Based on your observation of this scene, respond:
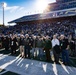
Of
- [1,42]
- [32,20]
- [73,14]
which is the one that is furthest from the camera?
[32,20]

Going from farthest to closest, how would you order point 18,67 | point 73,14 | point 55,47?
point 73,14, point 55,47, point 18,67

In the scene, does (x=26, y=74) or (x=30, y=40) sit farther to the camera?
(x=30, y=40)

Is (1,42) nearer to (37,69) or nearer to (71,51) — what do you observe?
(71,51)

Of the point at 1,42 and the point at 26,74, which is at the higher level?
the point at 1,42

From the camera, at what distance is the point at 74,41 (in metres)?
11.7

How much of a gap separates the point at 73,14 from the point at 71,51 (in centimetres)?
2271

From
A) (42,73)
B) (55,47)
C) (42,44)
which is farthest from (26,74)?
(42,44)

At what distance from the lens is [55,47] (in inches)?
362

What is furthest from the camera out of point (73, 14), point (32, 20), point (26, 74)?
point (32, 20)

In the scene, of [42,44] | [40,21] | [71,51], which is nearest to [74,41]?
[71,51]

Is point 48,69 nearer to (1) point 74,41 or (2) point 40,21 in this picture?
(1) point 74,41

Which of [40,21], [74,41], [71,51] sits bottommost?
[71,51]

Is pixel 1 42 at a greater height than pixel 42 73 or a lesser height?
greater

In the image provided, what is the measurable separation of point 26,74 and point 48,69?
1275 millimetres
